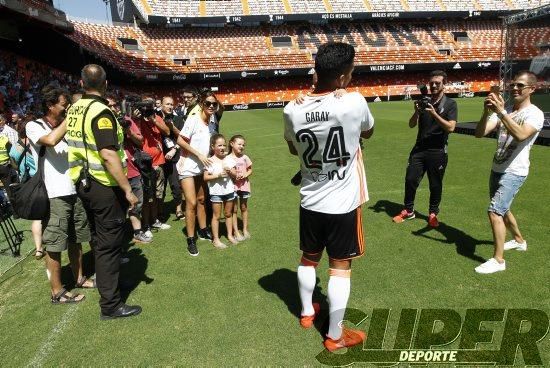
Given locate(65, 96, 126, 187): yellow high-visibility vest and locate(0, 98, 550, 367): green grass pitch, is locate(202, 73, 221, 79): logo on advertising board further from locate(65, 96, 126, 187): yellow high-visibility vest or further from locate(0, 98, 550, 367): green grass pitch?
locate(65, 96, 126, 187): yellow high-visibility vest

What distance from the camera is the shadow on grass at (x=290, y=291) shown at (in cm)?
341

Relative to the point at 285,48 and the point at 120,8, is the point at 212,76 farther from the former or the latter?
the point at 120,8

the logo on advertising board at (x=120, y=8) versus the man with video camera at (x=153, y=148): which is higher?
the logo on advertising board at (x=120, y=8)

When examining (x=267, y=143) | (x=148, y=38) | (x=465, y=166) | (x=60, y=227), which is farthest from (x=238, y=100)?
(x=60, y=227)

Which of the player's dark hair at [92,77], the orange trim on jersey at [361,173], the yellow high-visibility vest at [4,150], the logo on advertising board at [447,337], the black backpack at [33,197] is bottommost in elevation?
the logo on advertising board at [447,337]

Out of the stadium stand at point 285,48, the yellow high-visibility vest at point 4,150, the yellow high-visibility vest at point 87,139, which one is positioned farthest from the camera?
the stadium stand at point 285,48

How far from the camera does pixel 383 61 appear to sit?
38969mm

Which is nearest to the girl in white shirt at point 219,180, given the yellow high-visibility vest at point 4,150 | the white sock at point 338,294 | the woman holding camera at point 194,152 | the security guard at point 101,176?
the woman holding camera at point 194,152

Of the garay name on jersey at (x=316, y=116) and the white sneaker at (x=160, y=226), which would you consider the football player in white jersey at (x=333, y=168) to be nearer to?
the garay name on jersey at (x=316, y=116)

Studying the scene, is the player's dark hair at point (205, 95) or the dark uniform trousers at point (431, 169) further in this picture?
the dark uniform trousers at point (431, 169)

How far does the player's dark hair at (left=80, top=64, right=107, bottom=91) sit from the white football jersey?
1736 millimetres

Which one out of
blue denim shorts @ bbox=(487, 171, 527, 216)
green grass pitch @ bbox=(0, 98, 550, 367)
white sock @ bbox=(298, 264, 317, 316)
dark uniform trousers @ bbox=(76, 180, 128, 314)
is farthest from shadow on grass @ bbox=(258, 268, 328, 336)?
blue denim shorts @ bbox=(487, 171, 527, 216)

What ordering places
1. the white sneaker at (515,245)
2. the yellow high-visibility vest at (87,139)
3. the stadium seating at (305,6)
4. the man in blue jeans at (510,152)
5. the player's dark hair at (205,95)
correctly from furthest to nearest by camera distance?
the stadium seating at (305,6) < the player's dark hair at (205,95) < the white sneaker at (515,245) < the man in blue jeans at (510,152) < the yellow high-visibility vest at (87,139)

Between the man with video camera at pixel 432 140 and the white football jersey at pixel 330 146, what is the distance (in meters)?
2.71
